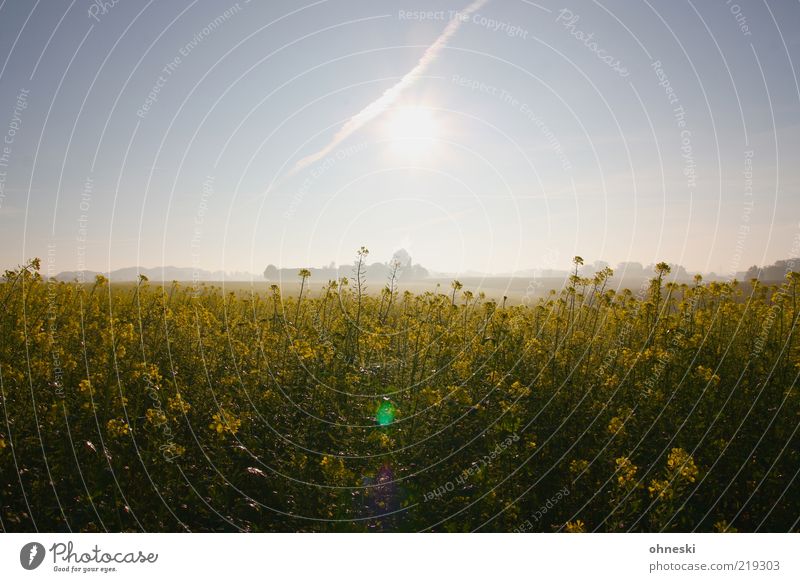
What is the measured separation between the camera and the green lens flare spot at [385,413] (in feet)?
17.9

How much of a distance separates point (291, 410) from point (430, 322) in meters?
3.61

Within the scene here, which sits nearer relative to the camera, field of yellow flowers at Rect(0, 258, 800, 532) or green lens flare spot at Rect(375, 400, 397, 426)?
field of yellow flowers at Rect(0, 258, 800, 532)

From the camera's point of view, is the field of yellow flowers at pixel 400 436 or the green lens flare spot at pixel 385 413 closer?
the field of yellow flowers at pixel 400 436

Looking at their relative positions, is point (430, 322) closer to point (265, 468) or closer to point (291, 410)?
point (291, 410)

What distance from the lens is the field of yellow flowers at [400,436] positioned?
3.80 m

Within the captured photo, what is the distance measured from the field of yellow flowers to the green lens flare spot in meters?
0.03

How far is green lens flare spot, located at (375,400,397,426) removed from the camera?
17.9ft

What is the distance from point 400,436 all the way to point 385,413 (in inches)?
28.0

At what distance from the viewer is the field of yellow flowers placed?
380 cm

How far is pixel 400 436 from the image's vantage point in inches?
196

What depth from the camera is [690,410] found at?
4.81 m

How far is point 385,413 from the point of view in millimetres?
5668

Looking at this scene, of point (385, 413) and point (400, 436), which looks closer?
point (400, 436)

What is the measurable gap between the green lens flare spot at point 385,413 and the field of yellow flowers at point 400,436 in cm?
3
